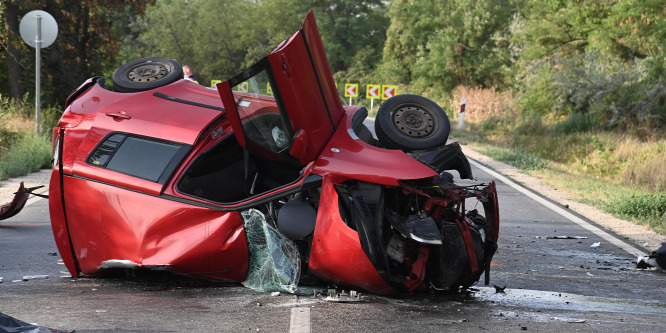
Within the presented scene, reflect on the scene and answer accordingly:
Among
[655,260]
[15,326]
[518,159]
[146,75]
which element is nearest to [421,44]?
[518,159]

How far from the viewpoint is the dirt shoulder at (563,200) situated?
9.68 metres

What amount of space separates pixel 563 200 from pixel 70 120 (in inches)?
333

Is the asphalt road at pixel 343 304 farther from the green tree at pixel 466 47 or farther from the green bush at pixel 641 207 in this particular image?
the green tree at pixel 466 47

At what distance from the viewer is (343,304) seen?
587 cm

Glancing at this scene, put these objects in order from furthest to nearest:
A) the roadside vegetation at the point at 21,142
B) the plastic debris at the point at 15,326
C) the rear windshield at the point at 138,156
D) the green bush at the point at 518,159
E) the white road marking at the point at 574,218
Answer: the green bush at the point at 518,159
the roadside vegetation at the point at 21,142
the white road marking at the point at 574,218
the rear windshield at the point at 138,156
the plastic debris at the point at 15,326

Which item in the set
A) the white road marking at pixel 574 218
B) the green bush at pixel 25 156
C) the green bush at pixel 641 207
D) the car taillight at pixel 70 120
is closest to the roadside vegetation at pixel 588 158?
the green bush at pixel 641 207

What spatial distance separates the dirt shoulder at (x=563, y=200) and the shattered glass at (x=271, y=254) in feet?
14.7

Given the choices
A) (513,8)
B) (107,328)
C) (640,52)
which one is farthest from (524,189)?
(513,8)

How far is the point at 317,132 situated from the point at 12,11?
18654 millimetres

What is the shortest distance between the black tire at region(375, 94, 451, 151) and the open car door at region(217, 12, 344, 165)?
0.91m

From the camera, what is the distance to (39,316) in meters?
5.30

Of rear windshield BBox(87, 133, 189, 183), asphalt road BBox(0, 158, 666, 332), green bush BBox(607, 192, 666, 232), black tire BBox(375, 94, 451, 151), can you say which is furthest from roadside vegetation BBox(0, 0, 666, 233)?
rear windshield BBox(87, 133, 189, 183)

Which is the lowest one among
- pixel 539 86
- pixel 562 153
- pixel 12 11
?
pixel 562 153

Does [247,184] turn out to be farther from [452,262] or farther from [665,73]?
[665,73]
